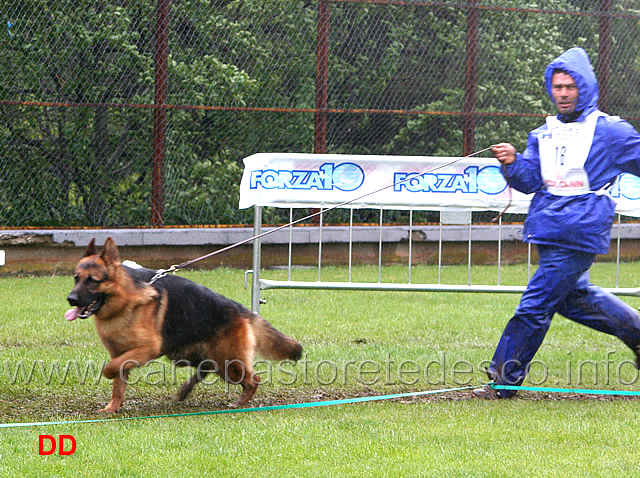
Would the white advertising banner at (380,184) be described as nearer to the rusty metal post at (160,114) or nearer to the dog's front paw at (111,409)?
the dog's front paw at (111,409)

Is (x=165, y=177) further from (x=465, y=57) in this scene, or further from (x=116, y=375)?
(x=116, y=375)

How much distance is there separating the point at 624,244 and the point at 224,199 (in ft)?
19.5

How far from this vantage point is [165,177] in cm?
1228

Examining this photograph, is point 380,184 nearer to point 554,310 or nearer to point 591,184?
point 554,310

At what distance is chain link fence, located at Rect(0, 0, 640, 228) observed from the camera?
1165cm

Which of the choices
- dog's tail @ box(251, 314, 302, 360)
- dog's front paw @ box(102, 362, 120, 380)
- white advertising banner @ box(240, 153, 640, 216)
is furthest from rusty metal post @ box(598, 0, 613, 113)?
dog's front paw @ box(102, 362, 120, 380)

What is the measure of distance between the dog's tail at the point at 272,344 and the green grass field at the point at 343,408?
1.14 ft

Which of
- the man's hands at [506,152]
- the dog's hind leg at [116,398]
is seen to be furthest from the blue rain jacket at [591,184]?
the dog's hind leg at [116,398]

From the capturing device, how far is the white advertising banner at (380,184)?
24.4 ft

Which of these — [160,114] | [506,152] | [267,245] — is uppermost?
[160,114]

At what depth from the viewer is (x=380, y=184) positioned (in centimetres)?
768

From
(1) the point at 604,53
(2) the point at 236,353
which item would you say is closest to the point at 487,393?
(2) the point at 236,353

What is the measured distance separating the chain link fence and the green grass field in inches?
104

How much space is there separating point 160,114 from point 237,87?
1.06 meters
